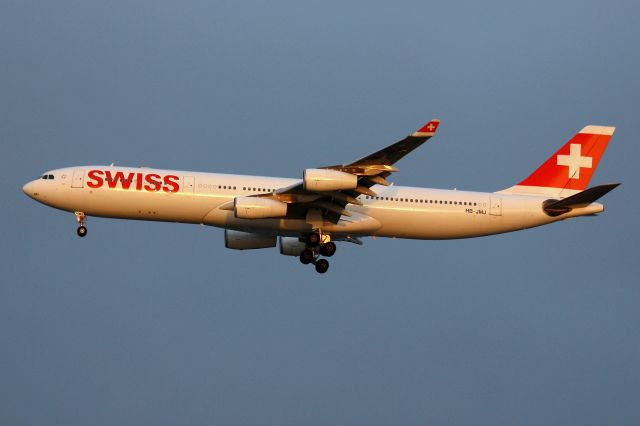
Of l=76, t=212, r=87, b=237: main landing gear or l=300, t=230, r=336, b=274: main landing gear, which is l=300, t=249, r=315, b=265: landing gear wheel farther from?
l=76, t=212, r=87, b=237: main landing gear

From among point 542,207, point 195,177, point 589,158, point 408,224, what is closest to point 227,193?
point 195,177

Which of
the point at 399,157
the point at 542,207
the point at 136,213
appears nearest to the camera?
the point at 399,157

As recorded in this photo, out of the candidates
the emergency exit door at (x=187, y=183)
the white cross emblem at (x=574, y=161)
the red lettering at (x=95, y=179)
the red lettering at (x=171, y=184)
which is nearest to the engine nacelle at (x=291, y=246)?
the emergency exit door at (x=187, y=183)

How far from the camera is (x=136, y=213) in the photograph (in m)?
57.8

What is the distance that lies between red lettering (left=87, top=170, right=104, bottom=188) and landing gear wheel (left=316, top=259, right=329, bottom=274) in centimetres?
1205

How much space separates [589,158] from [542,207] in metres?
5.37

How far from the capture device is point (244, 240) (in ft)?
207

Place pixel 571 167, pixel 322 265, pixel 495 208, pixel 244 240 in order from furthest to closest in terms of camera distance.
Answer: pixel 571 167 → pixel 244 240 → pixel 495 208 → pixel 322 265

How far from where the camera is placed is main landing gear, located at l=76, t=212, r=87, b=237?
58.6 m

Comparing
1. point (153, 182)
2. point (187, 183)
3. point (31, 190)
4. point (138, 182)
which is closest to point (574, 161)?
point (187, 183)

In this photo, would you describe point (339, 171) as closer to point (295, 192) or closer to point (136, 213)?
point (295, 192)

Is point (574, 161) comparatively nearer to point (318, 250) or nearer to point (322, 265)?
point (322, 265)

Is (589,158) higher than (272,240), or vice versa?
(589,158)

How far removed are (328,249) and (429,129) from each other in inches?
423
